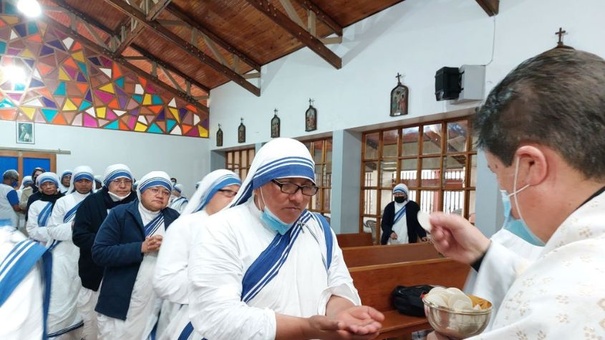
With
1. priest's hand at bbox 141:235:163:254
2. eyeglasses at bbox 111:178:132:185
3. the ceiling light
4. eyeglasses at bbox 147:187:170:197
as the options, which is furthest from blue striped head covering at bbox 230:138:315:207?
the ceiling light

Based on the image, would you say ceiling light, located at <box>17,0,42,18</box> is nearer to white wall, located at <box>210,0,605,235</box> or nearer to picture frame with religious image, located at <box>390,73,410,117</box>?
white wall, located at <box>210,0,605,235</box>

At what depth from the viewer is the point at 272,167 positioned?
51.7 inches

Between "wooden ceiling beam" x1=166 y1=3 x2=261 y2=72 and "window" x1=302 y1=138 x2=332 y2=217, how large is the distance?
8.39ft

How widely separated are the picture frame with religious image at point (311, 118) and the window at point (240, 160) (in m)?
2.66

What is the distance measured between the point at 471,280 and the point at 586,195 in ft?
2.32


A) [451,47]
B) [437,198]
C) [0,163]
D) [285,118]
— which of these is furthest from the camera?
[0,163]

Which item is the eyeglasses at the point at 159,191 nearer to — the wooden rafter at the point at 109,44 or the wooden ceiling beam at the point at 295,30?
the wooden ceiling beam at the point at 295,30

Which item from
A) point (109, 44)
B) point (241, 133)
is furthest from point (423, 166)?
point (109, 44)

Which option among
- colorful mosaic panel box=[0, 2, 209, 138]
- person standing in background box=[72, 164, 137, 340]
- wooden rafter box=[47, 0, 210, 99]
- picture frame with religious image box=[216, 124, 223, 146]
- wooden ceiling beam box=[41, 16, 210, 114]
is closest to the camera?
person standing in background box=[72, 164, 137, 340]

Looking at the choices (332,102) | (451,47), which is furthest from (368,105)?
(451,47)

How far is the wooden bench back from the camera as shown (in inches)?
103

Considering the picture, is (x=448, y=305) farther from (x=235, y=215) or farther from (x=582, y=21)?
(x=582, y=21)

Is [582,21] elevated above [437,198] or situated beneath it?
elevated above

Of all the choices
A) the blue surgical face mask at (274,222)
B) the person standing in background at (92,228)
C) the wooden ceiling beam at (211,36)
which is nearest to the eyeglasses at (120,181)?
the person standing in background at (92,228)
